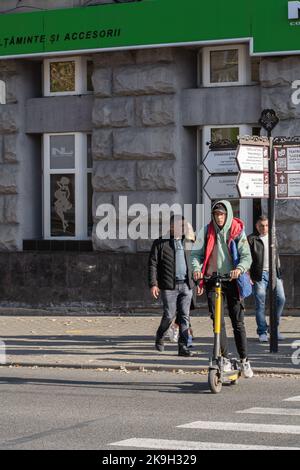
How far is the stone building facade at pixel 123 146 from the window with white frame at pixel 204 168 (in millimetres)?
24

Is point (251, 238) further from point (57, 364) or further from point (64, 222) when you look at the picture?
point (64, 222)

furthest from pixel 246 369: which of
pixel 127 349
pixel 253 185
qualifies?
pixel 127 349

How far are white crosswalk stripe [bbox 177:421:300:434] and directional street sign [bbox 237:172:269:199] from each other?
4.87 metres

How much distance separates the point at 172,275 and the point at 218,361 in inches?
129

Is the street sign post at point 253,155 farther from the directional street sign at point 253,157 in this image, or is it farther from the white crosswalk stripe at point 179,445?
the white crosswalk stripe at point 179,445

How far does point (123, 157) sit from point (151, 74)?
1502 mm

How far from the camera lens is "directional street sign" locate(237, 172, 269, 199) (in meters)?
14.7

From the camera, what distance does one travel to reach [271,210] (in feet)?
49.8

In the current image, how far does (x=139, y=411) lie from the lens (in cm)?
1115

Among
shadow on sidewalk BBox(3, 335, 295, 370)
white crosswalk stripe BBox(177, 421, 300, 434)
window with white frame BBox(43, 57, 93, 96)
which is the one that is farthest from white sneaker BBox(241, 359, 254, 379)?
window with white frame BBox(43, 57, 93, 96)

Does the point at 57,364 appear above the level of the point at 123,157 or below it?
below

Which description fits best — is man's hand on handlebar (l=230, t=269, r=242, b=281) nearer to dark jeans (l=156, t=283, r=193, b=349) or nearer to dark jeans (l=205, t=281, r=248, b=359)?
dark jeans (l=205, t=281, r=248, b=359)

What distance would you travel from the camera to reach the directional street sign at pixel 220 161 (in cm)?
1747

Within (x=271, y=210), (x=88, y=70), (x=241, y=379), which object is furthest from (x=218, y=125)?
(x=241, y=379)
